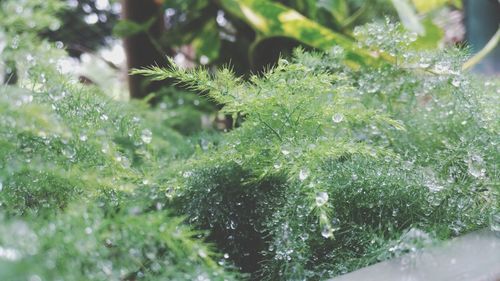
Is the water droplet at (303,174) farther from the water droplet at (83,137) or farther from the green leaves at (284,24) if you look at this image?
the green leaves at (284,24)

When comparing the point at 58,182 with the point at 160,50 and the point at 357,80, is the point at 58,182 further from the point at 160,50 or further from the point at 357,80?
the point at 160,50

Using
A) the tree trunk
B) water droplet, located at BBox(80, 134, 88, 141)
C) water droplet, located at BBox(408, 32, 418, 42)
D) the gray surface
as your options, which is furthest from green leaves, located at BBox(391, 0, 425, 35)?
the tree trunk

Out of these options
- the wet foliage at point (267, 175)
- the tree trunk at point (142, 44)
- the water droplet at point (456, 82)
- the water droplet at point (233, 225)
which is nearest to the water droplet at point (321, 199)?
the wet foliage at point (267, 175)

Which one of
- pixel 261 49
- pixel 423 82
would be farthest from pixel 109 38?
pixel 423 82

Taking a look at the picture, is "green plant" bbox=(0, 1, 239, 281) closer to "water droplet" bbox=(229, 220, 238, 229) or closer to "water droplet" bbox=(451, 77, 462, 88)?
"water droplet" bbox=(229, 220, 238, 229)

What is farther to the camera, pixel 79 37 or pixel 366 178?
pixel 79 37

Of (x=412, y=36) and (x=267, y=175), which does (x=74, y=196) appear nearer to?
(x=267, y=175)

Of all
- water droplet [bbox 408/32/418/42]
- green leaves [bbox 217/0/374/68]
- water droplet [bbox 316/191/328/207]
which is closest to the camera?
water droplet [bbox 316/191/328/207]
